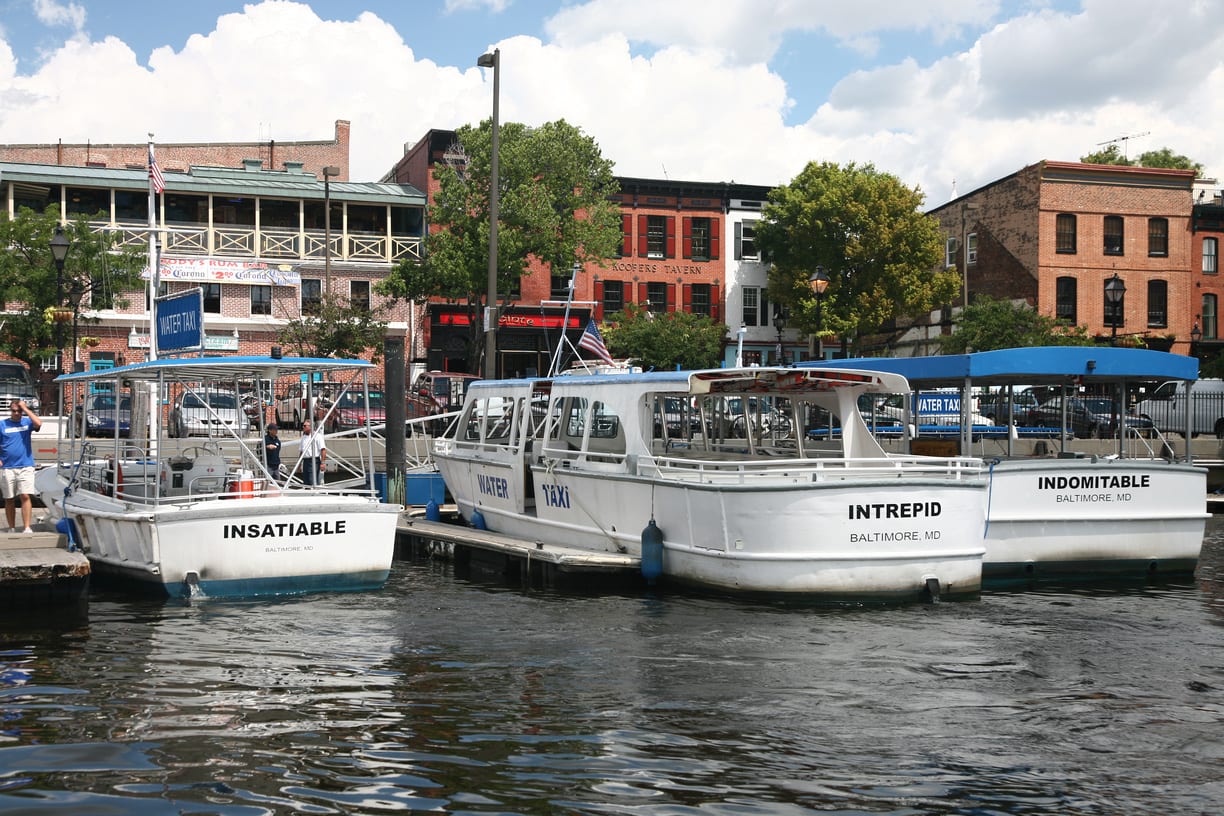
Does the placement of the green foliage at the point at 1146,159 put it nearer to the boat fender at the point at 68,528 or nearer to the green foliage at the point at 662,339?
the green foliage at the point at 662,339

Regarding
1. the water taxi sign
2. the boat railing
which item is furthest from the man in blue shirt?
the boat railing

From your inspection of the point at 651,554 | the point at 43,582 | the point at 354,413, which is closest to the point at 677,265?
the point at 354,413

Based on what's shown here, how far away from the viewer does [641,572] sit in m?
14.6

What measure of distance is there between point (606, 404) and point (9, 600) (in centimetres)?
737

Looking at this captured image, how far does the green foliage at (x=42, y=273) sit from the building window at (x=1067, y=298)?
33.1m

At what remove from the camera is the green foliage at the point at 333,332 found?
1490 inches

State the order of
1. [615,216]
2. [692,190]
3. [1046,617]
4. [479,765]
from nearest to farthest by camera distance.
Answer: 1. [479,765]
2. [1046,617]
3. [615,216]
4. [692,190]

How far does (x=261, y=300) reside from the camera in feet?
141

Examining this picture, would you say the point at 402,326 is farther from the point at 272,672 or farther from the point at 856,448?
the point at 272,672

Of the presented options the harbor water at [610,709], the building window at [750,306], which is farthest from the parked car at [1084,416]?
the building window at [750,306]

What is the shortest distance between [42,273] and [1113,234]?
37978 mm

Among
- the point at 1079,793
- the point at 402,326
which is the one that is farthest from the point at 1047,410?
the point at 402,326

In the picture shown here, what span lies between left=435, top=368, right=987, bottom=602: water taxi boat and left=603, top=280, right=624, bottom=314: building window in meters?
29.1

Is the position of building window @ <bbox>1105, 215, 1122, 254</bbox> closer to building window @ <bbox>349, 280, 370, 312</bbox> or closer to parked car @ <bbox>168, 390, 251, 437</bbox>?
building window @ <bbox>349, 280, 370, 312</bbox>
